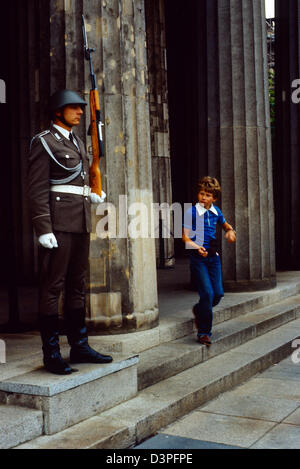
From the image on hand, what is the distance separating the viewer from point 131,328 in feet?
23.0

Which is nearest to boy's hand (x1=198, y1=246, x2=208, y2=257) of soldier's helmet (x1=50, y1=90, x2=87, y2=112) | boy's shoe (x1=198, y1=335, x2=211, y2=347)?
boy's shoe (x1=198, y1=335, x2=211, y2=347)

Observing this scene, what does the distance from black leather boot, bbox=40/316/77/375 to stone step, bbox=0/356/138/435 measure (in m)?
0.06

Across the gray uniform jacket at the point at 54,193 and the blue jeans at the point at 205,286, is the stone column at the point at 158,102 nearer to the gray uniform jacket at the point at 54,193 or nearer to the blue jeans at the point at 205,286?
the blue jeans at the point at 205,286

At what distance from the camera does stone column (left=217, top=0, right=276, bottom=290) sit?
10602 mm

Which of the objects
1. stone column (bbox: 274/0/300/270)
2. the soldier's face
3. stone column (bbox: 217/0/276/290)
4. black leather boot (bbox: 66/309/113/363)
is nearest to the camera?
the soldier's face

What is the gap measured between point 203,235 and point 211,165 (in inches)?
149

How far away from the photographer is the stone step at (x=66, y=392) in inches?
187

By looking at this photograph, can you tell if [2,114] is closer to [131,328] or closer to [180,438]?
[131,328]

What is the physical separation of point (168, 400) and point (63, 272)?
1468 millimetres

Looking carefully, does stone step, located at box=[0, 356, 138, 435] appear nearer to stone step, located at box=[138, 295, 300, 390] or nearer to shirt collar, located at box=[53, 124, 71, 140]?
stone step, located at box=[138, 295, 300, 390]

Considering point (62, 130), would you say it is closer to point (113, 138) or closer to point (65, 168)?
point (65, 168)

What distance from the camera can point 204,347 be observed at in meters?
7.18

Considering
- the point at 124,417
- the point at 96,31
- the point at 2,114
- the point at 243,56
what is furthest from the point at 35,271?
the point at 124,417

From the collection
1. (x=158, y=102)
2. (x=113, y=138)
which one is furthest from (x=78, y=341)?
(x=158, y=102)
